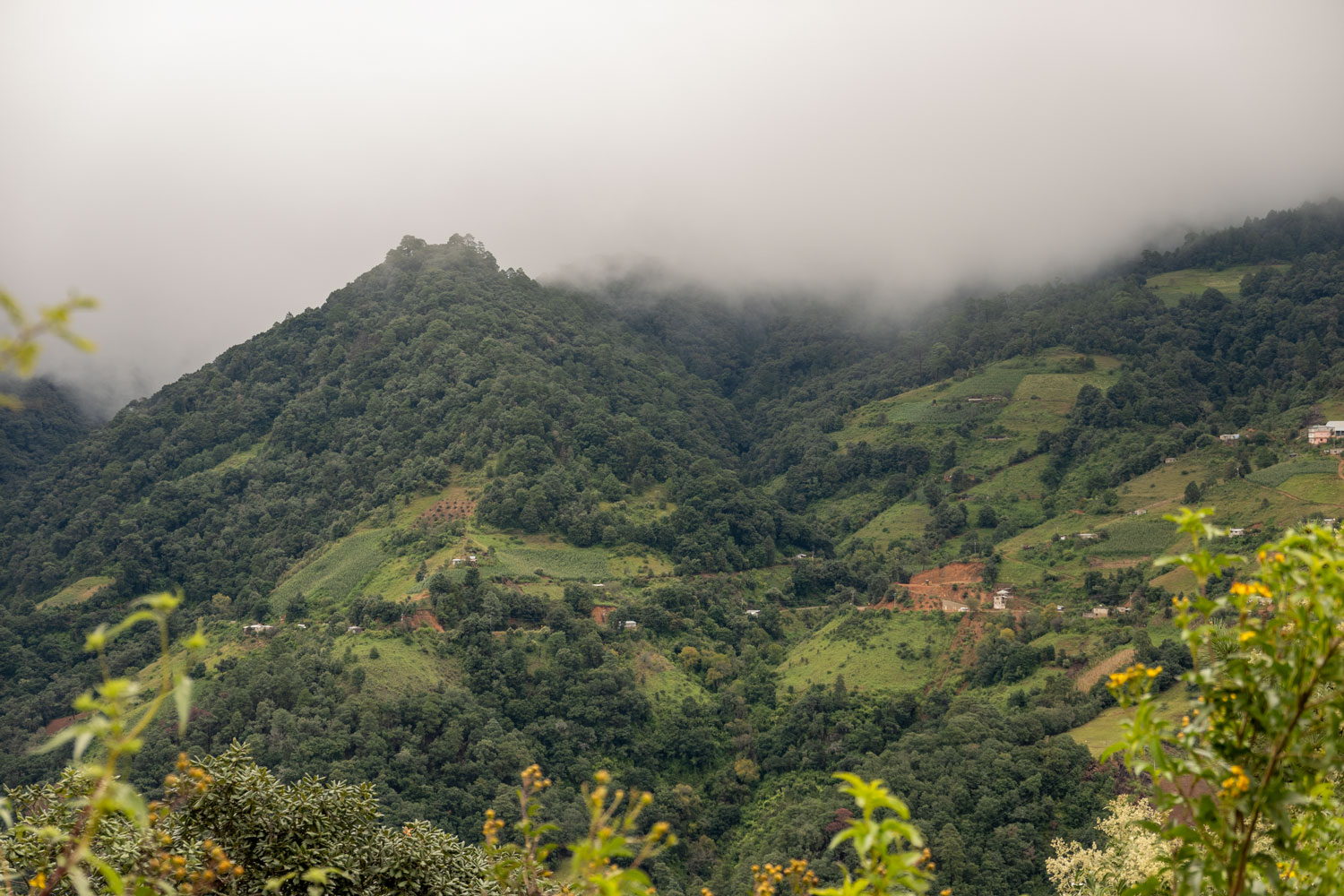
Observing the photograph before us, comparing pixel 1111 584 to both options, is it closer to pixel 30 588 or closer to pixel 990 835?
pixel 990 835

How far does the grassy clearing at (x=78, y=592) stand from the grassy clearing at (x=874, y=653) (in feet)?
136

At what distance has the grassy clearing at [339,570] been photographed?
165 ft

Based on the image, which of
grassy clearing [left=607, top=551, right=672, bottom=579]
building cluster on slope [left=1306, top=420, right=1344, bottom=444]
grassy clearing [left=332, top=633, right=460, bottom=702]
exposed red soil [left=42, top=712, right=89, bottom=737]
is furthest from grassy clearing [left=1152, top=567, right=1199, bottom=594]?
exposed red soil [left=42, top=712, right=89, bottom=737]

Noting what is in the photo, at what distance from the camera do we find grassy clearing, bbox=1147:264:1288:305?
79.6 m

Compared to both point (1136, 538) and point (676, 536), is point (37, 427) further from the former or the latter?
point (1136, 538)

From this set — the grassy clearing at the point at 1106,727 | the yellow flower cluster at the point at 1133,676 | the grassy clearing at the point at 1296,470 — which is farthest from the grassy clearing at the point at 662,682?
the yellow flower cluster at the point at 1133,676

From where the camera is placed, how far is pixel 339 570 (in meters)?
52.0

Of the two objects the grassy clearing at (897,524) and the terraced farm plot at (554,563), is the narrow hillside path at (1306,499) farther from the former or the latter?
the terraced farm plot at (554,563)

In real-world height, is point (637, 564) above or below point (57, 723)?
below

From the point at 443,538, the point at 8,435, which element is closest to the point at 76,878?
the point at 443,538

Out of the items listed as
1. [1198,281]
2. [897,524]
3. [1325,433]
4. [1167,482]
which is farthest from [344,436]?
[1198,281]

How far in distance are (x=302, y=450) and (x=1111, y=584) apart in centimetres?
5247

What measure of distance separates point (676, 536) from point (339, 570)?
794 inches

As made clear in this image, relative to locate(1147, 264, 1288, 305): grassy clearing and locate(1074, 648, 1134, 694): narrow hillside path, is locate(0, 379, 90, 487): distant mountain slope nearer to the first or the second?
locate(1074, 648, 1134, 694): narrow hillside path
